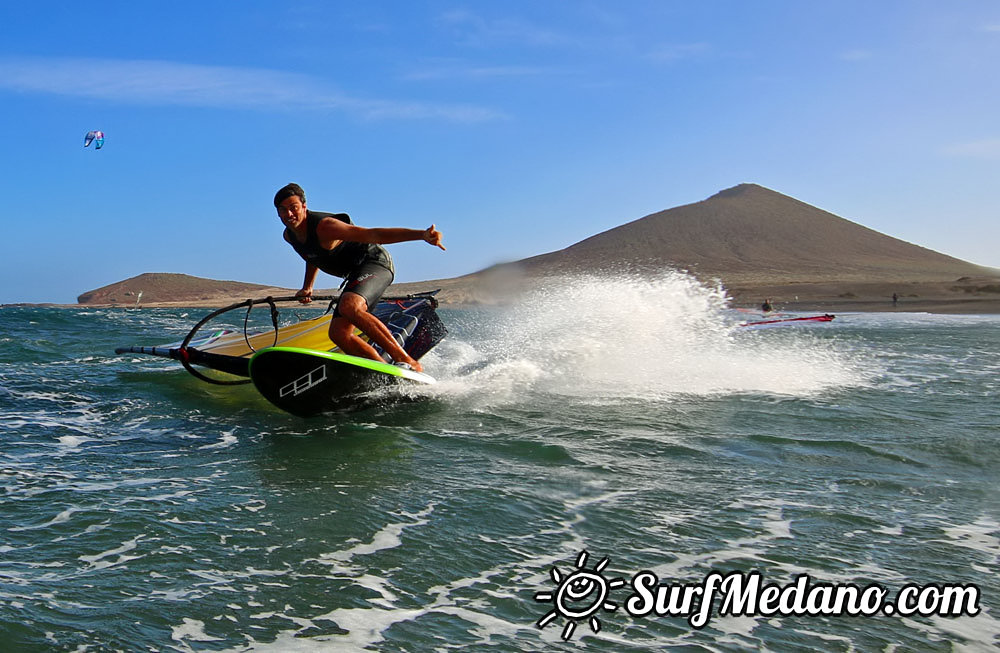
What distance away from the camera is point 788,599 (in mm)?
3449

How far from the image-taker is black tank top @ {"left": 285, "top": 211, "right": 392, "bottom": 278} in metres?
7.33

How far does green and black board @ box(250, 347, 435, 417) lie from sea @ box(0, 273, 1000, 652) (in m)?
0.28

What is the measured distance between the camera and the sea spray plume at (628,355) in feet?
33.2

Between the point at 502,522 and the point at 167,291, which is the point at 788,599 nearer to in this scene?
the point at 502,522

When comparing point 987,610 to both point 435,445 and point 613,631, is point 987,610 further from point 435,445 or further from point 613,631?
point 435,445

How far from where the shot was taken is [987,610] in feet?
10.9

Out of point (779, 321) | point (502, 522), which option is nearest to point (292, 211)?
point (502, 522)

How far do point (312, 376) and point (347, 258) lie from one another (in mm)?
1262

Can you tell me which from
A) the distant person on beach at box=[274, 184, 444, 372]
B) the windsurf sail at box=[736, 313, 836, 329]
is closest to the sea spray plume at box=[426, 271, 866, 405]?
the distant person on beach at box=[274, 184, 444, 372]

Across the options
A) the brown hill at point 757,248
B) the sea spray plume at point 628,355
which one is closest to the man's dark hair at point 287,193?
the sea spray plume at point 628,355

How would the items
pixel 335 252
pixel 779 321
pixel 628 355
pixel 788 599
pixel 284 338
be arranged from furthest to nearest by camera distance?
pixel 779 321, pixel 628 355, pixel 284 338, pixel 335 252, pixel 788 599

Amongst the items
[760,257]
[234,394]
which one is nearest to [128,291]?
[760,257]

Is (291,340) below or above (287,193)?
below

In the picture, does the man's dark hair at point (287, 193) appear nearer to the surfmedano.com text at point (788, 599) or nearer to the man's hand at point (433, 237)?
the man's hand at point (433, 237)
